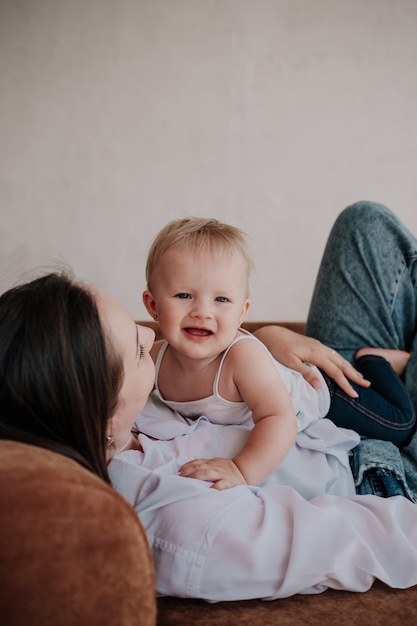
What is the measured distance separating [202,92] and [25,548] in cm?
272

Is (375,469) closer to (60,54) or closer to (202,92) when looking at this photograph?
(202,92)

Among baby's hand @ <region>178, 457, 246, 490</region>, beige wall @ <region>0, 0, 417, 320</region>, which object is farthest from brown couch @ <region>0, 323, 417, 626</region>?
beige wall @ <region>0, 0, 417, 320</region>

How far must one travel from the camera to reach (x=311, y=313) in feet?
5.76

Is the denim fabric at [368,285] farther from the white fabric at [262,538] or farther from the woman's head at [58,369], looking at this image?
the woman's head at [58,369]

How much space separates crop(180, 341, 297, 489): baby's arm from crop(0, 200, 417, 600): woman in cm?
8

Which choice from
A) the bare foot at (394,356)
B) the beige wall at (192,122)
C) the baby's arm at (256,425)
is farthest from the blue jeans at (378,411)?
the beige wall at (192,122)

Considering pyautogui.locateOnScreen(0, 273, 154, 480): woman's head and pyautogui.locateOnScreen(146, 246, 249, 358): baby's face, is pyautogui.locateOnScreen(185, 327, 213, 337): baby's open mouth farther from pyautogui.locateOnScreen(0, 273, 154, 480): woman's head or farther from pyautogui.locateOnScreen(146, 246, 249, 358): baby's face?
pyautogui.locateOnScreen(0, 273, 154, 480): woman's head

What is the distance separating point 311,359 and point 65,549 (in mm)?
1036

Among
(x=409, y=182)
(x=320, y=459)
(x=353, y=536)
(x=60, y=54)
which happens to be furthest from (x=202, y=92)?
(x=353, y=536)

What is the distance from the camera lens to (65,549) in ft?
1.89

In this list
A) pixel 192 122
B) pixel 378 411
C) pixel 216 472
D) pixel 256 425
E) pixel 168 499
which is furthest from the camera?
pixel 192 122

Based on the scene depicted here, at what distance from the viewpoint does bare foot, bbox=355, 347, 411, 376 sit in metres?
1.69

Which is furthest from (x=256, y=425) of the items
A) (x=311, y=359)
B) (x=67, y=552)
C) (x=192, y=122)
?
(x=192, y=122)

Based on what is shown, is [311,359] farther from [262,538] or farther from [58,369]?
[58,369]
